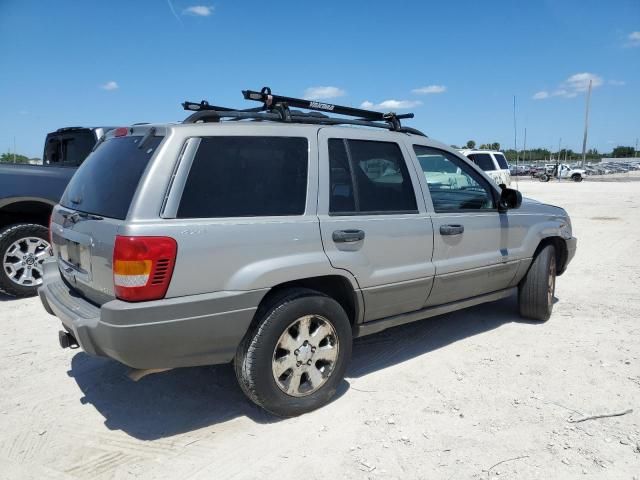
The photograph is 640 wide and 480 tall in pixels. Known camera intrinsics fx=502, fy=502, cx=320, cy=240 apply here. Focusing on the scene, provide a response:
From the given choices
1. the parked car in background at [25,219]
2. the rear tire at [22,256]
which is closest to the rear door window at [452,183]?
the parked car in background at [25,219]

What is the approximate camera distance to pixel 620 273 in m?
7.11

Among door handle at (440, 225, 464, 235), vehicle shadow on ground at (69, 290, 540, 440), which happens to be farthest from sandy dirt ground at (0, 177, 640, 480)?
door handle at (440, 225, 464, 235)

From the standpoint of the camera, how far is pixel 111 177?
3049mm

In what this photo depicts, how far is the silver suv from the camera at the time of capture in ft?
8.75

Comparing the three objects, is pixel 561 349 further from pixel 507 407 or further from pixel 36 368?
pixel 36 368

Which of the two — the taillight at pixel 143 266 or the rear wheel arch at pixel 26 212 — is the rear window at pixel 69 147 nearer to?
the rear wheel arch at pixel 26 212

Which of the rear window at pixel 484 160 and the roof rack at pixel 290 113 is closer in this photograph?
the roof rack at pixel 290 113

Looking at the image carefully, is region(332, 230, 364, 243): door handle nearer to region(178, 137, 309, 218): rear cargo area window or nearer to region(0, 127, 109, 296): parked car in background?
region(178, 137, 309, 218): rear cargo area window

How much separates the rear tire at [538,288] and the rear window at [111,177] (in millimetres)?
3720

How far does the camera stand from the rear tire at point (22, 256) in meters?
5.69

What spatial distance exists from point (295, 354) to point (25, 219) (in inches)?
182

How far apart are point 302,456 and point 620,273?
6167 millimetres

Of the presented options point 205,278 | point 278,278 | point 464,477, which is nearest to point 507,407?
point 464,477

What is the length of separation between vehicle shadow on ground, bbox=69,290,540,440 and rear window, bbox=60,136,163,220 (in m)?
1.33
